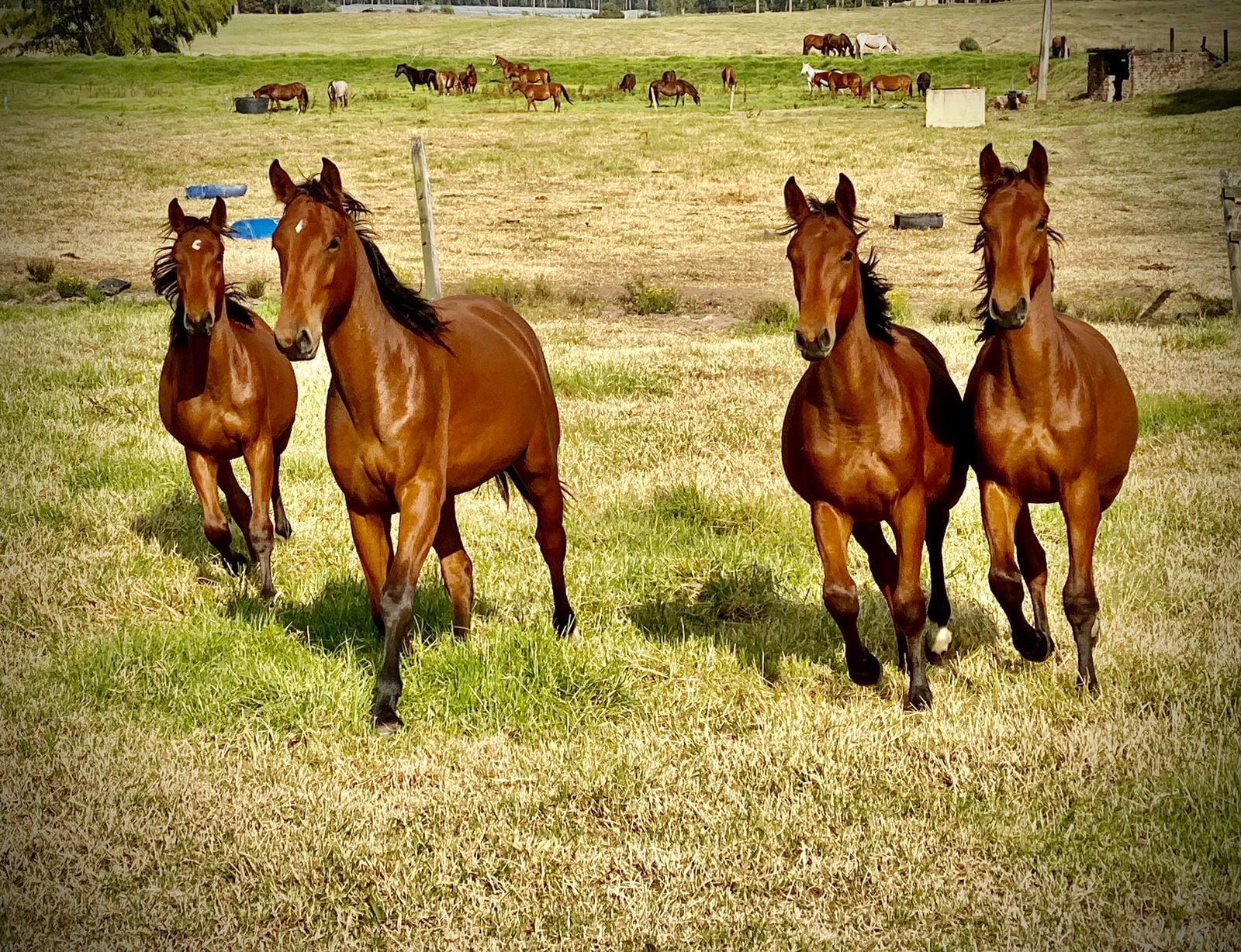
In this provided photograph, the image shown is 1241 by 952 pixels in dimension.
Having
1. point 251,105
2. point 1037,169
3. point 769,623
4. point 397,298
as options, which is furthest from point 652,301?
point 251,105

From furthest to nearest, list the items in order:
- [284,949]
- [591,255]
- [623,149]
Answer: [623,149] < [591,255] < [284,949]

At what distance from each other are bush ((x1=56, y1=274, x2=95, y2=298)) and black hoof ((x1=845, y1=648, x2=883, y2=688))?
16.3m

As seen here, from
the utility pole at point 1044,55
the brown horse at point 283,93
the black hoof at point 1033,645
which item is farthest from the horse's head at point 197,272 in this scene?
the brown horse at point 283,93

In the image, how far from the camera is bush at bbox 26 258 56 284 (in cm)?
1988

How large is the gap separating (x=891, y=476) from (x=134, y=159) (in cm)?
3551

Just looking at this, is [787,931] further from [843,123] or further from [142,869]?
[843,123]

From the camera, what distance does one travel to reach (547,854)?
4.61m

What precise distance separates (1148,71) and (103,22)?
174 feet

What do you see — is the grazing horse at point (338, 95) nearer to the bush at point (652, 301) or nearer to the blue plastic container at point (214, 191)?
the blue plastic container at point (214, 191)

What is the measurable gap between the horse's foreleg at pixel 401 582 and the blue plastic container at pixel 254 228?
18456 mm

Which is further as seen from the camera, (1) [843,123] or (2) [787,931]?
(1) [843,123]

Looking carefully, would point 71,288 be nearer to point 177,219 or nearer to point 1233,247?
point 177,219

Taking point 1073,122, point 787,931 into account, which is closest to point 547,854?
point 787,931

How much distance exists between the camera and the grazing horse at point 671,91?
54.8m
